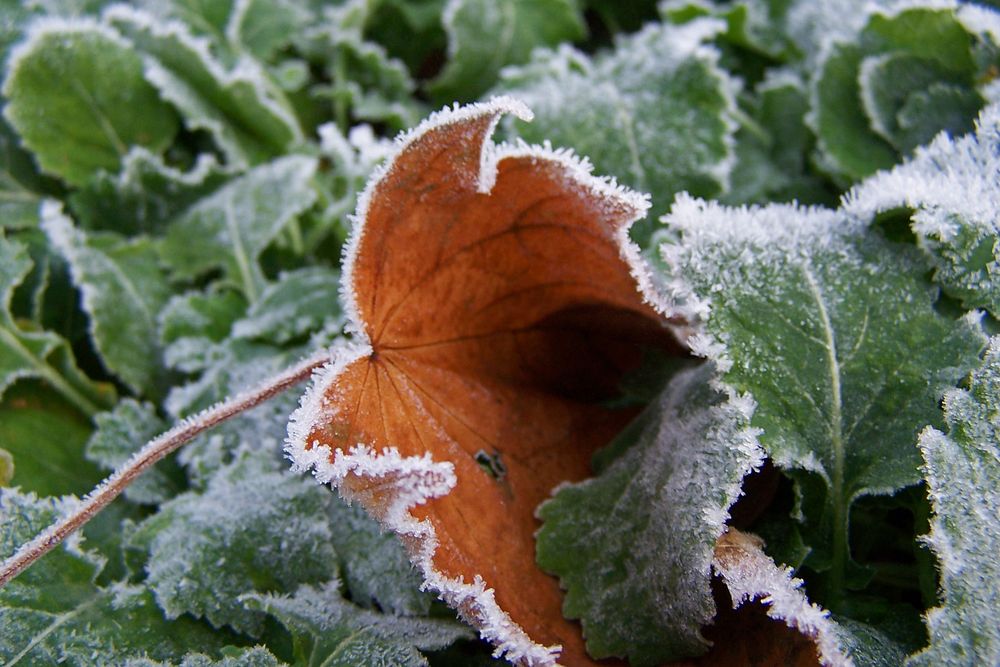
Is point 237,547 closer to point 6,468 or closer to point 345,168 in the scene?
point 6,468

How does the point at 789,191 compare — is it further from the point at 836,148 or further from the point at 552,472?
the point at 552,472

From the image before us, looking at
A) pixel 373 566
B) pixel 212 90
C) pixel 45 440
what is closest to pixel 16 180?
pixel 212 90

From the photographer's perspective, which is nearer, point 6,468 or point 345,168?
point 6,468

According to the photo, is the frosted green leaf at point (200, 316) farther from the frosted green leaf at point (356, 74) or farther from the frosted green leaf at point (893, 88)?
the frosted green leaf at point (893, 88)

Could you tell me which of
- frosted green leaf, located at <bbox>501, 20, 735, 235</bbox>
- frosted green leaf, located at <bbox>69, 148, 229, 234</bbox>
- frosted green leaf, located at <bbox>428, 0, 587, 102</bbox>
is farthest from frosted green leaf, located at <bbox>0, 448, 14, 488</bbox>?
frosted green leaf, located at <bbox>428, 0, 587, 102</bbox>

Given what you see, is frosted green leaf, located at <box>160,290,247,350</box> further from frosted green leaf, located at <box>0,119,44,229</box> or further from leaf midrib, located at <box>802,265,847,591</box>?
leaf midrib, located at <box>802,265,847,591</box>

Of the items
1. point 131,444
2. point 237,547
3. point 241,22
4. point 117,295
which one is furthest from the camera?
point 241,22
